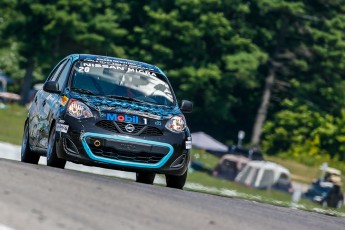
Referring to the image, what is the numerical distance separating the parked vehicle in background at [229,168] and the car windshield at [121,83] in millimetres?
28203

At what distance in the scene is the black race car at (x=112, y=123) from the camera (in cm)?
1362

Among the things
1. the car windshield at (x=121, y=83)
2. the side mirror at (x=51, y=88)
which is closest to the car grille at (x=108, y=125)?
the car windshield at (x=121, y=83)

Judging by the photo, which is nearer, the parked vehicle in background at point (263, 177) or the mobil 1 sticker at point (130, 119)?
the mobil 1 sticker at point (130, 119)

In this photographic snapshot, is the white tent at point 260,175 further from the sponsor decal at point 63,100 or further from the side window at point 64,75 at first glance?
the sponsor decal at point 63,100

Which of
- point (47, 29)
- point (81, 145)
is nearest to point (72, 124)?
point (81, 145)

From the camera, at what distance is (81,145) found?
13609 mm

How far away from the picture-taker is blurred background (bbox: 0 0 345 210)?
218ft

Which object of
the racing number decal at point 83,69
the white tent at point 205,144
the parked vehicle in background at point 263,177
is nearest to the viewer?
the racing number decal at point 83,69

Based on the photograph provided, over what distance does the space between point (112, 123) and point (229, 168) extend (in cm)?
3124

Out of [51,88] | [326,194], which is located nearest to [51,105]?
[51,88]

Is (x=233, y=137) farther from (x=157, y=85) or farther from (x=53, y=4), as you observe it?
(x=157, y=85)

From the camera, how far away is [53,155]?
13.9 m

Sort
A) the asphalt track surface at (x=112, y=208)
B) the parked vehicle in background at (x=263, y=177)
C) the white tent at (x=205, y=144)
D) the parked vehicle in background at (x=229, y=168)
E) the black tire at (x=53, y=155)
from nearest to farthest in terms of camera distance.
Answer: the asphalt track surface at (x=112, y=208)
the black tire at (x=53, y=155)
the parked vehicle in background at (x=263, y=177)
the parked vehicle in background at (x=229, y=168)
the white tent at (x=205, y=144)

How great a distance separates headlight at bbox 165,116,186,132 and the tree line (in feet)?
167
